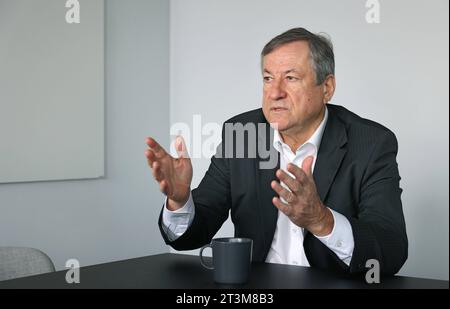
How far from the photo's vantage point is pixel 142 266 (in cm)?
149

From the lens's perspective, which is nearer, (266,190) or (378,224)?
(378,224)

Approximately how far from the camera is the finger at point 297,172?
1.24m

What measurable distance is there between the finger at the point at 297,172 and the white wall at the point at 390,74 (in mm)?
1733

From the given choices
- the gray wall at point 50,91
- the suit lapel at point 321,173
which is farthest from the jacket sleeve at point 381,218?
the gray wall at point 50,91

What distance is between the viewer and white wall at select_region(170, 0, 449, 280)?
2.82 metres

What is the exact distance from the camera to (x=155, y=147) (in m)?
1.42

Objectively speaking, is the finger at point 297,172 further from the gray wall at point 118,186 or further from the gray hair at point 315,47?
the gray wall at point 118,186

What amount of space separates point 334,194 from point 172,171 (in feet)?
1.72

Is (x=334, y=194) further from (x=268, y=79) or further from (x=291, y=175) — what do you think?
(x=268, y=79)

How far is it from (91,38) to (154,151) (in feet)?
6.67

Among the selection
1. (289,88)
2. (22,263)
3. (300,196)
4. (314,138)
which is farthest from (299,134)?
(22,263)

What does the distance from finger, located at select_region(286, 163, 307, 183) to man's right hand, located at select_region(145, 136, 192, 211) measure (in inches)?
13.2
